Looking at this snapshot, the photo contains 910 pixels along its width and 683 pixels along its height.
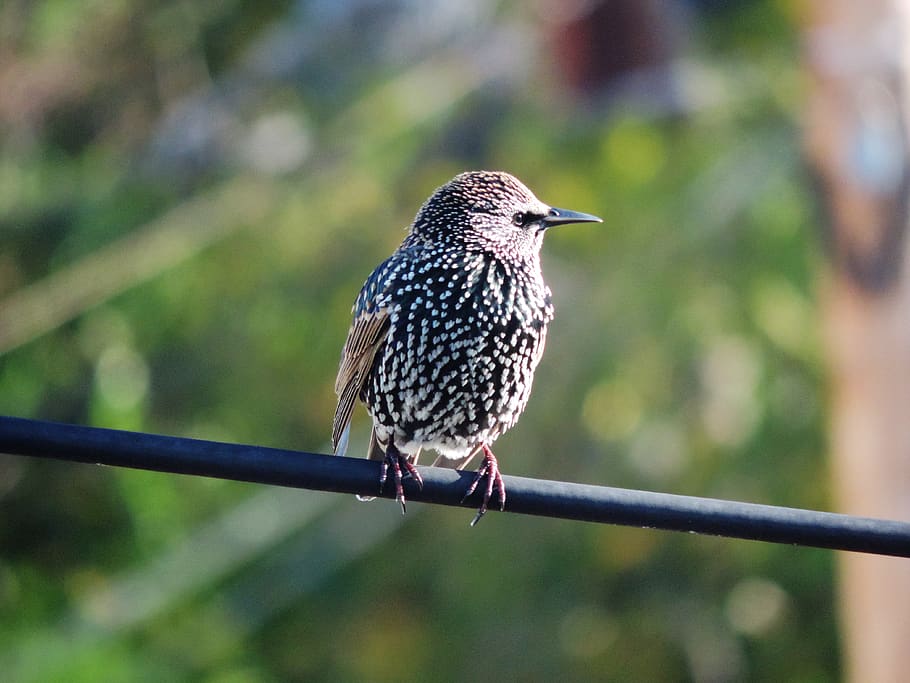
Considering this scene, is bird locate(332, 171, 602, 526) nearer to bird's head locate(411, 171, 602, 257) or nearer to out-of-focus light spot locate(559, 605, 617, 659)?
bird's head locate(411, 171, 602, 257)

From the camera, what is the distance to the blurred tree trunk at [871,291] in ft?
22.9

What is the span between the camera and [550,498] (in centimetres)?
262

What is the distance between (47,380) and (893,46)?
227 inches

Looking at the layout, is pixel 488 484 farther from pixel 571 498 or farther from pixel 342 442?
pixel 342 442

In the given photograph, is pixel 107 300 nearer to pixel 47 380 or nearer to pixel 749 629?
pixel 47 380

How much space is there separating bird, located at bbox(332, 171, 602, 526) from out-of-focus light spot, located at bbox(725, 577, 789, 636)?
4.86 m

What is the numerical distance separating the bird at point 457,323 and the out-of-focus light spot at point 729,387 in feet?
14.5

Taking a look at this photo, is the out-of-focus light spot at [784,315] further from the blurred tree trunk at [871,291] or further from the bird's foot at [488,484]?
the bird's foot at [488,484]

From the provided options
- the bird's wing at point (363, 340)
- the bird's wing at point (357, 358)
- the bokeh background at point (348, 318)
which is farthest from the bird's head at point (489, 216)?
the bokeh background at point (348, 318)

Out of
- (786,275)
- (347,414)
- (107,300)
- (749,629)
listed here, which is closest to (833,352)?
(786,275)

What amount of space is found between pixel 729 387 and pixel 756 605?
4.89 ft

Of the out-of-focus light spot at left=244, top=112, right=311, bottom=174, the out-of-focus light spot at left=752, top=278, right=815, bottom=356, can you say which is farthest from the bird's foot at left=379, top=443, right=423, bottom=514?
the out-of-focus light spot at left=244, top=112, right=311, bottom=174

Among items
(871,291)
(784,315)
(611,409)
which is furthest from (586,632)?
(871,291)

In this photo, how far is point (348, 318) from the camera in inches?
355
